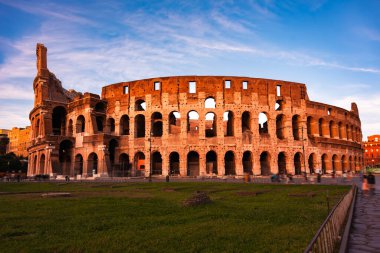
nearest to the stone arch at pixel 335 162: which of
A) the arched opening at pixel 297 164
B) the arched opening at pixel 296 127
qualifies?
the arched opening at pixel 297 164

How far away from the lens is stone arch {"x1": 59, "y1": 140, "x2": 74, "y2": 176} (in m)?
42.7

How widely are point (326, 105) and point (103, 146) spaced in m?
31.5

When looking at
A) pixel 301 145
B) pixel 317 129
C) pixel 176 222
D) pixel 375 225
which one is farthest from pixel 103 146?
pixel 375 225

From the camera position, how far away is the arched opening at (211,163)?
37.9m

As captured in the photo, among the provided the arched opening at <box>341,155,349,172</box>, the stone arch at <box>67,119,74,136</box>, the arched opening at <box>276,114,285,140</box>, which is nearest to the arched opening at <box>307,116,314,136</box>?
the arched opening at <box>276,114,285,140</box>

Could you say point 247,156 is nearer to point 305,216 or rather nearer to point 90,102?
point 90,102

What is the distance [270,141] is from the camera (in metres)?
38.6

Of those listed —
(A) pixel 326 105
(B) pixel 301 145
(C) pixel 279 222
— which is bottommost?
(C) pixel 279 222

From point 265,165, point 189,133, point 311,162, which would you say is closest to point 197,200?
point 189,133

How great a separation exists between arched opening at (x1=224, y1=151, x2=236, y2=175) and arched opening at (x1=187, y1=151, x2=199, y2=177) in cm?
382

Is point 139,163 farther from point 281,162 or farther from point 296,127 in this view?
point 296,127

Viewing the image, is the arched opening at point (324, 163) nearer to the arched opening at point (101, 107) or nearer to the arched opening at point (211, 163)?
the arched opening at point (211, 163)

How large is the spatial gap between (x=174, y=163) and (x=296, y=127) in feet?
56.8

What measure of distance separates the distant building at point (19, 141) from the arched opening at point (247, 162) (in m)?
87.5
